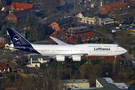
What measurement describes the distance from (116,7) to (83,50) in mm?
82884

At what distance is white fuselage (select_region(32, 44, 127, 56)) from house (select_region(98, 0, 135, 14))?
74.3 metres

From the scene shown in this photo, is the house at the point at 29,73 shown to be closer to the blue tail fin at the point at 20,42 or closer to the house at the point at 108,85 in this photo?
the blue tail fin at the point at 20,42

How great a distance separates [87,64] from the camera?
61312 mm

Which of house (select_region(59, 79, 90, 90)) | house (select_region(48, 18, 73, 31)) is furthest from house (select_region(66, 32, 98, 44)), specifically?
house (select_region(59, 79, 90, 90))

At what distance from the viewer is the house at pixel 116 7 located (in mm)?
130375

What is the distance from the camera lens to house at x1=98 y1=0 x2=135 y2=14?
130375 millimetres

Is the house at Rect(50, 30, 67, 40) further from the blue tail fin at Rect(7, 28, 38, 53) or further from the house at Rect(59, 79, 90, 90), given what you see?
the house at Rect(59, 79, 90, 90)

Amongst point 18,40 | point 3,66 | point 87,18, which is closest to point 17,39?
point 18,40

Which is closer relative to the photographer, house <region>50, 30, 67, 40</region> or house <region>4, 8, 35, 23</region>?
house <region>50, 30, 67, 40</region>

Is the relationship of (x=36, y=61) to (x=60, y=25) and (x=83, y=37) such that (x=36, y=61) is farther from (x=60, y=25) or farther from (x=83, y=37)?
(x=60, y=25)

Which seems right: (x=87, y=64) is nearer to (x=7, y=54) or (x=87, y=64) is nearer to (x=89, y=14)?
(x=7, y=54)

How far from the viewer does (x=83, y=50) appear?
57281 millimetres

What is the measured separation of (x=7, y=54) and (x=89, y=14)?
5442 cm

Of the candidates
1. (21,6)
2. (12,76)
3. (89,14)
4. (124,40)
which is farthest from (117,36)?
(21,6)
